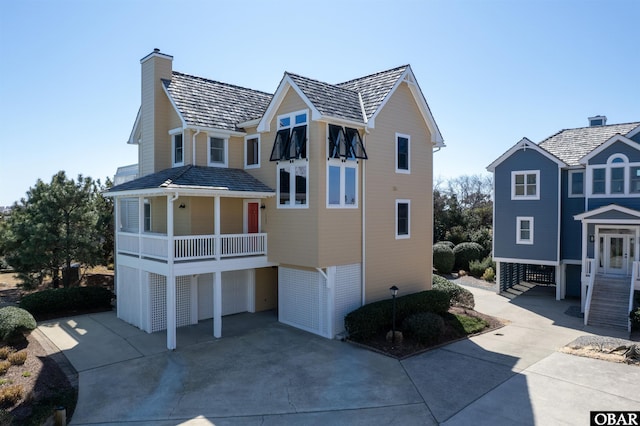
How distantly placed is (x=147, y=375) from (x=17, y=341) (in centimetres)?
594

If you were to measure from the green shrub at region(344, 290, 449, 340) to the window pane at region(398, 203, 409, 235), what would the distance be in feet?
9.21

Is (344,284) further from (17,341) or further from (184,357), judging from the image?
(17,341)

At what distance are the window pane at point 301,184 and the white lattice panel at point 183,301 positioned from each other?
584cm

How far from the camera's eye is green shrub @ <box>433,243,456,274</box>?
98.6 feet

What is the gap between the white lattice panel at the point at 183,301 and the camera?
56.3ft

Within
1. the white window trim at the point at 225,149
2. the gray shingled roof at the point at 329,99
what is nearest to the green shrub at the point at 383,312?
the gray shingled roof at the point at 329,99

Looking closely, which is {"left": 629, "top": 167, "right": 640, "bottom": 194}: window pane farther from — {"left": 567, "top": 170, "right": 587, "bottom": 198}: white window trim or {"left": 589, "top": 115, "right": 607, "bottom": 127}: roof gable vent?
{"left": 589, "top": 115, "right": 607, "bottom": 127}: roof gable vent

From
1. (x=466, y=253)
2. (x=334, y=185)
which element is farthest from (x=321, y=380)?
(x=466, y=253)

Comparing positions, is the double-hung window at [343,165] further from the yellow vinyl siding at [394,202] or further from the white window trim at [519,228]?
the white window trim at [519,228]

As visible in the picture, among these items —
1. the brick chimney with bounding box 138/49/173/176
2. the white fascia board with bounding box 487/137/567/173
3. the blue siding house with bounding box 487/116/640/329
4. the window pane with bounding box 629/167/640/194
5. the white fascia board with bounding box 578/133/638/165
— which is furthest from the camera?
the white fascia board with bounding box 487/137/567/173

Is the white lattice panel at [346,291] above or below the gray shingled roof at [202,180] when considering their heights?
below

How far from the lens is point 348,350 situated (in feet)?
47.2

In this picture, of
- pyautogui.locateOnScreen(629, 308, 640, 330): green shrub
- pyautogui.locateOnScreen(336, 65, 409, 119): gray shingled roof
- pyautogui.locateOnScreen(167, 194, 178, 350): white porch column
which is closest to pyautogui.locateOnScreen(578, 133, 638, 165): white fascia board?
pyautogui.locateOnScreen(629, 308, 640, 330): green shrub

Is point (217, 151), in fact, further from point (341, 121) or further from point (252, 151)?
point (341, 121)
